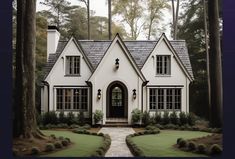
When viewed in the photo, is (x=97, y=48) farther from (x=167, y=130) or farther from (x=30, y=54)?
(x=167, y=130)

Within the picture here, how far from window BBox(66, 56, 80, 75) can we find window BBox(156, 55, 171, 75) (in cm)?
124

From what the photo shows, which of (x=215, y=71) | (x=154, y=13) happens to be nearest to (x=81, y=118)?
(x=154, y=13)

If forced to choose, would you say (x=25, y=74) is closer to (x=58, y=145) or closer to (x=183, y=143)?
(x=58, y=145)

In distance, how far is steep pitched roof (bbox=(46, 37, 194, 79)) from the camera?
7.64 m

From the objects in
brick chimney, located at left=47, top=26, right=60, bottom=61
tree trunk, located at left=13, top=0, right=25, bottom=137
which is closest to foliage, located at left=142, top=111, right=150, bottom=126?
brick chimney, located at left=47, top=26, right=60, bottom=61

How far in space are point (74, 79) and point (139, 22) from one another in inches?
52.6

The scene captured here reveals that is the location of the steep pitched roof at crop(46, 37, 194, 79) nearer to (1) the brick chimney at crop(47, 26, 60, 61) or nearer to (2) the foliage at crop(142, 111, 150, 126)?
(1) the brick chimney at crop(47, 26, 60, 61)

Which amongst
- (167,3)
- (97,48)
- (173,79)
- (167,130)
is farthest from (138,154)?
(167,3)

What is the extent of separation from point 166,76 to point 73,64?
1.45 metres

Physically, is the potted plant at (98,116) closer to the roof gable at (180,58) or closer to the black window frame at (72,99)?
the black window frame at (72,99)

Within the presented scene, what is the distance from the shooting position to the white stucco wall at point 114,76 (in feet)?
25.3

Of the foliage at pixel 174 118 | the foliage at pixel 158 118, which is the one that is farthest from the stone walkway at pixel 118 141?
the foliage at pixel 174 118

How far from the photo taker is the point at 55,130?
7.63 m

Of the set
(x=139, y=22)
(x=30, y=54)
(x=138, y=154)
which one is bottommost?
(x=138, y=154)
